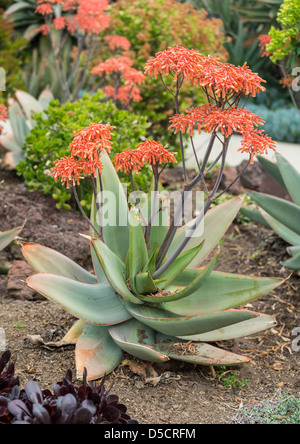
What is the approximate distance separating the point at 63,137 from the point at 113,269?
1.96 metres

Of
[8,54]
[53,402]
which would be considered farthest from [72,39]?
[53,402]

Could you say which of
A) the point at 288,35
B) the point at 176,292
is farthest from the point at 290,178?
the point at 176,292

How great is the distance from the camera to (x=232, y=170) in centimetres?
552

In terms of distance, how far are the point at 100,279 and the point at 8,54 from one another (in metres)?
5.90

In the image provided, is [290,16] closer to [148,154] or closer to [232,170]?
[148,154]

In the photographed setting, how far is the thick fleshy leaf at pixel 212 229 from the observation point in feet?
9.04

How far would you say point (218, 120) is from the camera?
6.78ft

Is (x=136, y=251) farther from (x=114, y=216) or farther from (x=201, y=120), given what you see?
(x=201, y=120)

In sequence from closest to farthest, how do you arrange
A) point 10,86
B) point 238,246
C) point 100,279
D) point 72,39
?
point 100,279
point 238,246
point 10,86
point 72,39

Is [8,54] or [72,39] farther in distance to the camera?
[72,39]

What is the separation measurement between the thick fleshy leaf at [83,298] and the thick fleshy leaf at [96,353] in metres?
0.11

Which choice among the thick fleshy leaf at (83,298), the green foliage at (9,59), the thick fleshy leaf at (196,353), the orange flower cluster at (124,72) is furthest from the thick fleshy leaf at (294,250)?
the green foliage at (9,59)

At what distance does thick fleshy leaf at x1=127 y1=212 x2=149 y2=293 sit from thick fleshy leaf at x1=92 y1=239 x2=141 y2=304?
2.0 inches

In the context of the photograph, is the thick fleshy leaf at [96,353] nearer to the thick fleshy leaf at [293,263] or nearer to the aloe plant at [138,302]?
the aloe plant at [138,302]
